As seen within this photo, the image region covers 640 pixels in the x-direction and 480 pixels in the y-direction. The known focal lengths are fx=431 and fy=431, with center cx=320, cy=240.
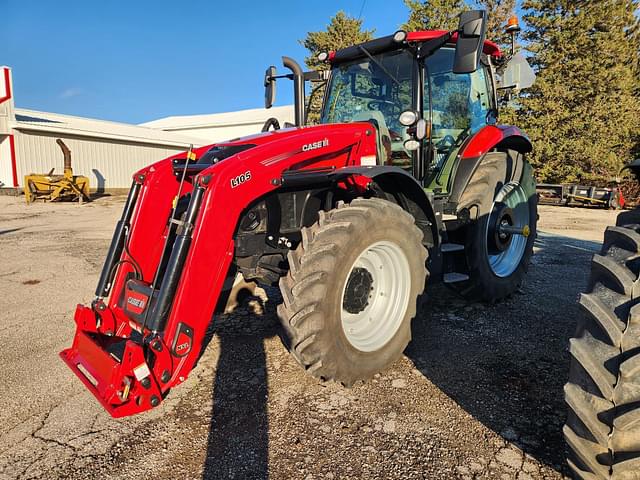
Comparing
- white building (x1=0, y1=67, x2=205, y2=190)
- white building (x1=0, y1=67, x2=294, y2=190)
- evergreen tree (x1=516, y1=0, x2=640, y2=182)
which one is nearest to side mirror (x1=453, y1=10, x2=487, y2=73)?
white building (x1=0, y1=67, x2=294, y2=190)

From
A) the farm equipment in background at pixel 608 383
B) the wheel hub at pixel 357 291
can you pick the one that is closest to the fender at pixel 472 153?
the wheel hub at pixel 357 291

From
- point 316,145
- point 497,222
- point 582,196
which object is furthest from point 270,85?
point 582,196

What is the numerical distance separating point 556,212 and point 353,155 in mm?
12765

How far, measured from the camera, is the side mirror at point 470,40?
2.93 meters

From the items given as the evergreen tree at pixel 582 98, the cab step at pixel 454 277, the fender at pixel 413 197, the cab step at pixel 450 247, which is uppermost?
the evergreen tree at pixel 582 98

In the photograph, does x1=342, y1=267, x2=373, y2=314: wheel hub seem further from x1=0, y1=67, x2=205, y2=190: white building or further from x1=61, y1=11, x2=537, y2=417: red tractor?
x1=0, y1=67, x2=205, y2=190: white building

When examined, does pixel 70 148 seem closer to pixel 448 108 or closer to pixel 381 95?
pixel 381 95

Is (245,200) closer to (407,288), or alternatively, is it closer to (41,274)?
(407,288)

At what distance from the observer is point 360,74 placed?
4094mm

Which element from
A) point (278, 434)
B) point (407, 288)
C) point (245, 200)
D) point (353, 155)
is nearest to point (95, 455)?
point (278, 434)

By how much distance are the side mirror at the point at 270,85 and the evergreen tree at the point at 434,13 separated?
54.2 ft

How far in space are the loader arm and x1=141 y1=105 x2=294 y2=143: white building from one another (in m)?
28.7

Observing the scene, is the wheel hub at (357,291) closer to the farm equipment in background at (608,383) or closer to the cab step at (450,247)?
the cab step at (450,247)

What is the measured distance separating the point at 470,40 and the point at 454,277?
191 centimetres
